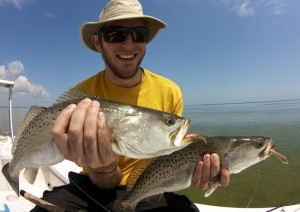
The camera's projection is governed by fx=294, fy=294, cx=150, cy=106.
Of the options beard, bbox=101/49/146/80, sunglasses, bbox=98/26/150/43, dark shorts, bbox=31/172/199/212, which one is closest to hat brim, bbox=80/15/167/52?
sunglasses, bbox=98/26/150/43

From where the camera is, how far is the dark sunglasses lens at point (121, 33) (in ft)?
11.1

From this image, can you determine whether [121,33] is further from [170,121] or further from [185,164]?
[185,164]

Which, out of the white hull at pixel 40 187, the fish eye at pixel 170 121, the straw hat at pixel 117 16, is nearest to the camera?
the fish eye at pixel 170 121

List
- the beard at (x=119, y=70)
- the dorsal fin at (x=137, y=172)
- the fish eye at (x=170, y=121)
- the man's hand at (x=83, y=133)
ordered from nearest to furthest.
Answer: the man's hand at (x=83, y=133)
the fish eye at (x=170, y=121)
the dorsal fin at (x=137, y=172)
the beard at (x=119, y=70)

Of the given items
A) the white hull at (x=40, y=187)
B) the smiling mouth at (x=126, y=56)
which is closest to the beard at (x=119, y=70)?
the smiling mouth at (x=126, y=56)

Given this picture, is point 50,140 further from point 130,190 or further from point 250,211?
point 250,211

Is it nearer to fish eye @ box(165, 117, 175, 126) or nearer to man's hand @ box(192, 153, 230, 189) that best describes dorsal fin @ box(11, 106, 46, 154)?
fish eye @ box(165, 117, 175, 126)

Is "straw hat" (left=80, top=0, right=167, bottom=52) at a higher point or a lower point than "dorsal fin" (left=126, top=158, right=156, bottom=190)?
higher

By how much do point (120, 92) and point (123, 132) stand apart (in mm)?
1258

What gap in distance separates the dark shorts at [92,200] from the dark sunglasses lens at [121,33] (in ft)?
5.46

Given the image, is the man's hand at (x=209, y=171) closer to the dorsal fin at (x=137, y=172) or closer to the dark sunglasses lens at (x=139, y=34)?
the dorsal fin at (x=137, y=172)

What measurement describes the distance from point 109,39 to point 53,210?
1.95 meters

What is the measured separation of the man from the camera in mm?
2928

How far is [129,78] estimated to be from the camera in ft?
11.8
